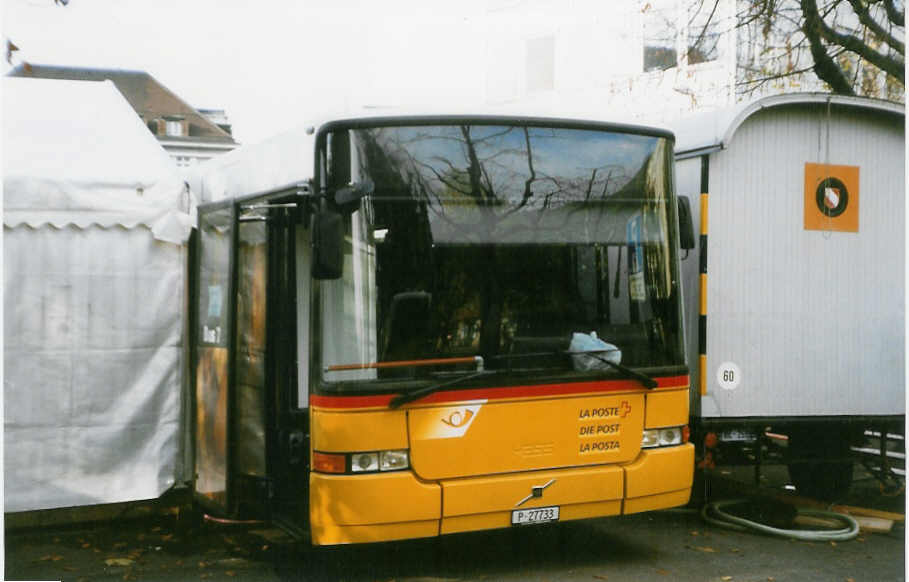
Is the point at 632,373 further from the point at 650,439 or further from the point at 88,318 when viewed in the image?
the point at 88,318

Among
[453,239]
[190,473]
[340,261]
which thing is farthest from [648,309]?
[190,473]

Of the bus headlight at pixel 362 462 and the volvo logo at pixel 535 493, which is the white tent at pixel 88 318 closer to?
the bus headlight at pixel 362 462

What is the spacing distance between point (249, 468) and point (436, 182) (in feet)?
8.38

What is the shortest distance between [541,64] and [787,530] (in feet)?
37.1

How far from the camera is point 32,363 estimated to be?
7613 millimetres

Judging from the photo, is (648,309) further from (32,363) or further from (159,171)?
(32,363)

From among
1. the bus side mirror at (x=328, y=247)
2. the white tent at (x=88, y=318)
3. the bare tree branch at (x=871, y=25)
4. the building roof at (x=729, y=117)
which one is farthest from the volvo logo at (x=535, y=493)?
the bare tree branch at (x=871, y=25)

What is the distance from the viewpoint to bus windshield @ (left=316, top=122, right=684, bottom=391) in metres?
6.20

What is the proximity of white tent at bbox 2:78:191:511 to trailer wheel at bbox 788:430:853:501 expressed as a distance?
16.5 ft

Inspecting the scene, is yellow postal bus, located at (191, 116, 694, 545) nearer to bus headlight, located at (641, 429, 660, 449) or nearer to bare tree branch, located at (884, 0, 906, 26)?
bus headlight, located at (641, 429, 660, 449)

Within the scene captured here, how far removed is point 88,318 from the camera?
777 cm

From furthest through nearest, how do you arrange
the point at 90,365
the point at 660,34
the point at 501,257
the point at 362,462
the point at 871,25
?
the point at 660,34 → the point at 871,25 → the point at 90,365 → the point at 501,257 → the point at 362,462

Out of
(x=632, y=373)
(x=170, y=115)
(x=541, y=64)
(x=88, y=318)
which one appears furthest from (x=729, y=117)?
(x=170, y=115)

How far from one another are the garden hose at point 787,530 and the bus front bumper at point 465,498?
4.60ft
